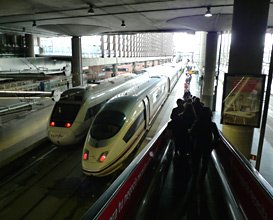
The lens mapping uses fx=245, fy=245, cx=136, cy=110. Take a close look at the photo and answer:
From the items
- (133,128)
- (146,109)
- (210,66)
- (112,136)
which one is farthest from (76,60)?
(112,136)

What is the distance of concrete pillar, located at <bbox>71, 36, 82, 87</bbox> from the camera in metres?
21.5

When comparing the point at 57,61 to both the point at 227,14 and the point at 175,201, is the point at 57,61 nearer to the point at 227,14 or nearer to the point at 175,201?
the point at 227,14

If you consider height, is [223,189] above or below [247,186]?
below

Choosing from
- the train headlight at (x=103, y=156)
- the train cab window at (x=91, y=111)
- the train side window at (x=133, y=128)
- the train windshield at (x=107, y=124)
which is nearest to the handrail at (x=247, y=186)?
the train headlight at (x=103, y=156)

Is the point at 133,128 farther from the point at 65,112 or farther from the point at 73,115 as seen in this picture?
the point at 65,112

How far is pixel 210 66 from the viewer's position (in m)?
19.3

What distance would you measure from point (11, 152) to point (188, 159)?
27.9 ft

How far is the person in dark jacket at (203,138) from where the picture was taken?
183 inches

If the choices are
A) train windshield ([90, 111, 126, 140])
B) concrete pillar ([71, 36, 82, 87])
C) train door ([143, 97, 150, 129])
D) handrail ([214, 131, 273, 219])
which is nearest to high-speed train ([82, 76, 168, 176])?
train windshield ([90, 111, 126, 140])

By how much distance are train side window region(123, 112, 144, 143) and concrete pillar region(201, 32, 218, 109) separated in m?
10.1

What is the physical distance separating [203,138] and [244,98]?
224 centimetres

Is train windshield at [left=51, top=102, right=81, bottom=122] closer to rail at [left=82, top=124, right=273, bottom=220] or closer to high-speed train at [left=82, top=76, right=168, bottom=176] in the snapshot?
high-speed train at [left=82, top=76, right=168, bottom=176]

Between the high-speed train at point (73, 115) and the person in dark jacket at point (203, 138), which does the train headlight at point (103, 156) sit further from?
the person in dark jacket at point (203, 138)

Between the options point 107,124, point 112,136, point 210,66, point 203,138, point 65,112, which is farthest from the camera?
point 210,66
